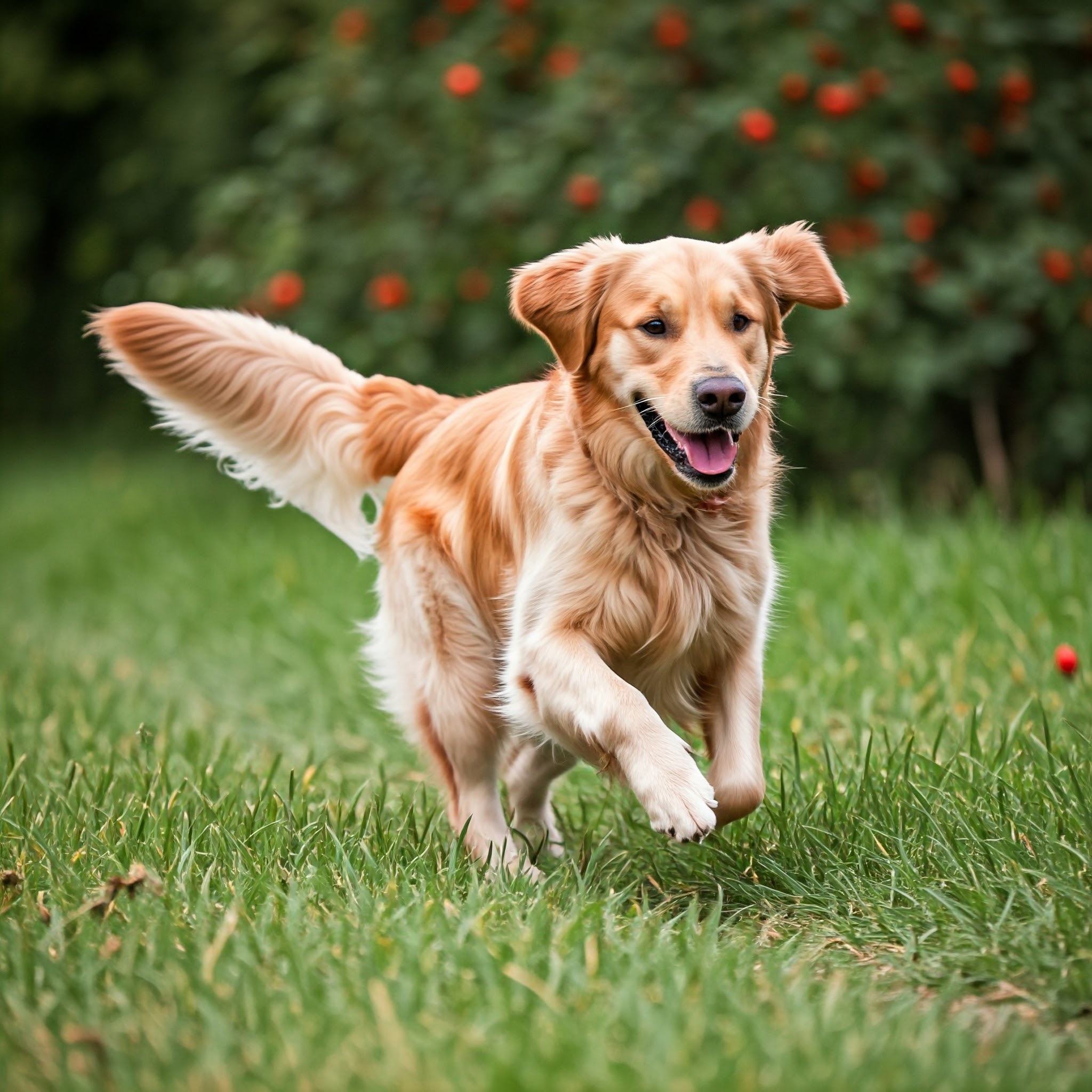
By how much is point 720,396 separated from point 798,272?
548 mm

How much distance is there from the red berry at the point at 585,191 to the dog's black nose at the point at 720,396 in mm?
3259

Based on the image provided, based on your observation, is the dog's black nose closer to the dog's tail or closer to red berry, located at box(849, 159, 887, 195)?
the dog's tail

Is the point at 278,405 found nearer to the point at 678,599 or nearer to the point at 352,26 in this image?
the point at 678,599

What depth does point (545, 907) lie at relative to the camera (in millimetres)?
2533

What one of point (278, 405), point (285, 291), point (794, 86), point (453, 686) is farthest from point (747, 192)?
point (453, 686)

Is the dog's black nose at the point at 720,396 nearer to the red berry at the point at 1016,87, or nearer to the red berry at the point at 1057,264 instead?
the red berry at the point at 1057,264

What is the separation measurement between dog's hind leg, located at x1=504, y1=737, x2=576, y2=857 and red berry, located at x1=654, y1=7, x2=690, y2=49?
12.4 feet

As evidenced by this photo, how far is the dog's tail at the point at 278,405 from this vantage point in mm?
3766

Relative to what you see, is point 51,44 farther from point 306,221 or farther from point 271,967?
point 271,967

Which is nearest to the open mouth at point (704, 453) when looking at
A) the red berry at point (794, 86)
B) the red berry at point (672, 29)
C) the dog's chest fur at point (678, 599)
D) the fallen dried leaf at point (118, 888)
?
the dog's chest fur at point (678, 599)

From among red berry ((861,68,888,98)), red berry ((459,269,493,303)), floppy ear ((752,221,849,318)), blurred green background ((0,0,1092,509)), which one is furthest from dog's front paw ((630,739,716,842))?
red berry ((459,269,493,303))

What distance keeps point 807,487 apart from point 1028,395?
48.9 inches

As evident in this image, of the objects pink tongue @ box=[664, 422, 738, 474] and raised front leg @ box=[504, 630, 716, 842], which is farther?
pink tongue @ box=[664, 422, 738, 474]

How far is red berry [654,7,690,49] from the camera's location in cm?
593
